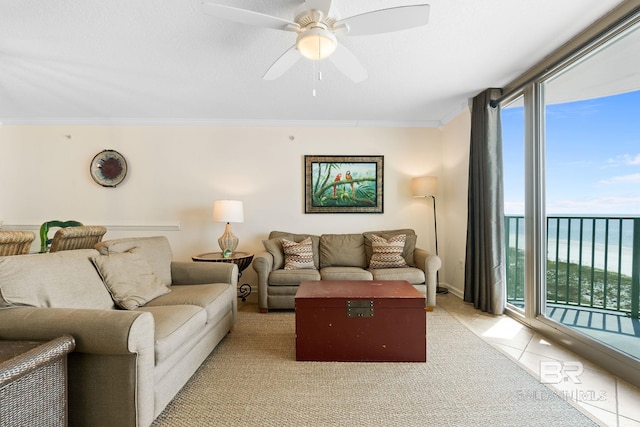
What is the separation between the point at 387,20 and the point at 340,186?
2687 millimetres

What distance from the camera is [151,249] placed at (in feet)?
8.95

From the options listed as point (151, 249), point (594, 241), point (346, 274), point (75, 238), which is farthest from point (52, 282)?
point (594, 241)

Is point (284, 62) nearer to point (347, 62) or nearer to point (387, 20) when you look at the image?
point (347, 62)

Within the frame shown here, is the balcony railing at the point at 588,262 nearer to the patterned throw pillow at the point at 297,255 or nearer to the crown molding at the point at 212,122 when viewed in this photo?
the crown molding at the point at 212,122

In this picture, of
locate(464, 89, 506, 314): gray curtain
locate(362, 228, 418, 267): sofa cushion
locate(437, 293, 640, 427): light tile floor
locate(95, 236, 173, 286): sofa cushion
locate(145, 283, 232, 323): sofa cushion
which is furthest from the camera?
locate(362, 228, 418, 267): sofa cushion

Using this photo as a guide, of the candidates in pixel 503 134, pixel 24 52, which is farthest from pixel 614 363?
pixel 24 52

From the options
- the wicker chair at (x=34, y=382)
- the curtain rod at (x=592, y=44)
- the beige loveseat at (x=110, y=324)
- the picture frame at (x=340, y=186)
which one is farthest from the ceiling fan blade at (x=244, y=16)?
the picture frame at (x=340, y=186)

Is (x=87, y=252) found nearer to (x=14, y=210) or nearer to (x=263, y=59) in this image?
(x=263, y=59)

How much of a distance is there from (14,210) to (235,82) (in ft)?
12.7

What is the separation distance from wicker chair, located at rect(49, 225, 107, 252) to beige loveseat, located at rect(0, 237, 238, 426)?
0.19 m

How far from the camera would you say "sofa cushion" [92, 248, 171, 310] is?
2070 millimetres

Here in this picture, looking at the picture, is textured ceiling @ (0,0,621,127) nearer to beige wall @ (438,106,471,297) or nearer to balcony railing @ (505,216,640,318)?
beige wall @ (438,106,471,297)

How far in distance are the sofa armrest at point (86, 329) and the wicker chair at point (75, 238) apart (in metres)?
0.97

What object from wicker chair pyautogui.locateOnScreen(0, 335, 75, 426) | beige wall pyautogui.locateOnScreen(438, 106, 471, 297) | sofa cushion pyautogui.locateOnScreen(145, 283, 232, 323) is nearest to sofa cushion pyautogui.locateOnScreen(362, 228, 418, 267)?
beige wall pyautogui.locateOnScreen(438, 106, 471, 297)
